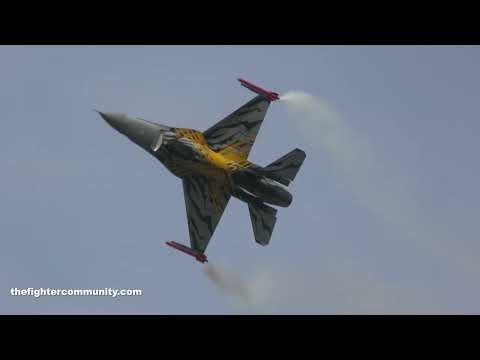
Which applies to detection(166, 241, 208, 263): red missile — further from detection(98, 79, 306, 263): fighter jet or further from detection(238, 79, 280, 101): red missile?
detection(238, 79, 280, 101): red missile

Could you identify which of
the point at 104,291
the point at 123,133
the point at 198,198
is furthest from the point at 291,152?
the point at 104,291

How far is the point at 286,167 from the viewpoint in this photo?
69.8m

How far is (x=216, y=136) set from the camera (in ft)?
237

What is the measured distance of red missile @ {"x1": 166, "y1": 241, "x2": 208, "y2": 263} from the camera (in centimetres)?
7225

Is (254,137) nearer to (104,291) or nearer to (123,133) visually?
(123,133)

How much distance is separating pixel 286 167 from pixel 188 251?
10.3 m

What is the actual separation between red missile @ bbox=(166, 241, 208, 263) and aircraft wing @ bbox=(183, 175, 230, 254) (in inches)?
20.6

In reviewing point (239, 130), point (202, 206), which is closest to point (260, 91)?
point (239, 130)

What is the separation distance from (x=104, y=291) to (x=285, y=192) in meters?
15.3

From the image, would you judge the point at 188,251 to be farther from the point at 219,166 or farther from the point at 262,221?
the point at 219,166

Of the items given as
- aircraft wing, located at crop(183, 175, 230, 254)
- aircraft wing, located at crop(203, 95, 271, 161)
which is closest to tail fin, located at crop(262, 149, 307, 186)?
aircraft wing, located at crop(203, 95, 271, 161)

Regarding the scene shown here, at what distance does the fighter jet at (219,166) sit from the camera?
69.2 meters

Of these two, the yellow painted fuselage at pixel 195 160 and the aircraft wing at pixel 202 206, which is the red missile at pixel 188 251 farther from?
the yellow painted fuselage at pixel 195 160

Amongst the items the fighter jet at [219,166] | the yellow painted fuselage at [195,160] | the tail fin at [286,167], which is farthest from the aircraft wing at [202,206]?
the tail fin at [286,167]
